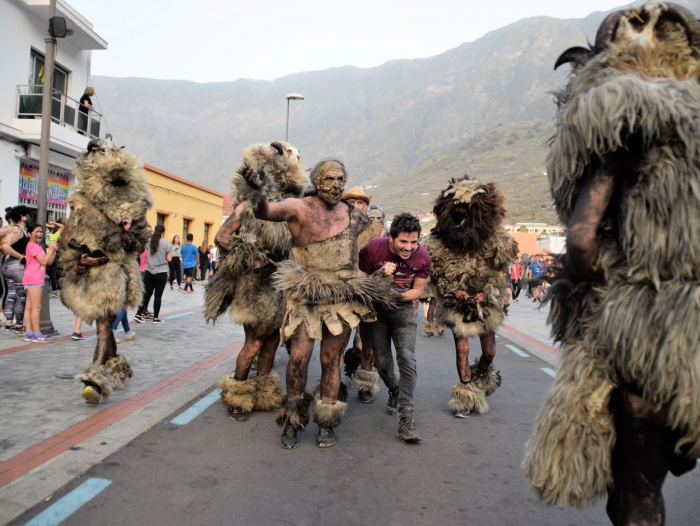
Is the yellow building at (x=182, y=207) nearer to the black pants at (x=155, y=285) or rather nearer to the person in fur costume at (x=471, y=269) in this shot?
the black pants at (x=155, y=285)

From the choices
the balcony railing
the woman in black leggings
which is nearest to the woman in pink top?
the woman in black leggings

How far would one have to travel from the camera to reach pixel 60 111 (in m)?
19.7

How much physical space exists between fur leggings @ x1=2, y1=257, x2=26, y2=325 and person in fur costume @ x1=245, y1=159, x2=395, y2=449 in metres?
6.79

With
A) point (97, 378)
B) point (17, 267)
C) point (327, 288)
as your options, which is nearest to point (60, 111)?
point (17, 267)

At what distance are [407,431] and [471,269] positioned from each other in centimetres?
175

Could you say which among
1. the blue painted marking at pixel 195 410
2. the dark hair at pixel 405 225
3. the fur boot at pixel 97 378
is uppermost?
the dark hair at pixel 405 225

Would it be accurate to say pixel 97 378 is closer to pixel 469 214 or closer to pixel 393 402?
pixel 393 402

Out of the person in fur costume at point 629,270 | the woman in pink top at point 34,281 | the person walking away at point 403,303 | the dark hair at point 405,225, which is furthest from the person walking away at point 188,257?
the person in fur costume at point 629,270

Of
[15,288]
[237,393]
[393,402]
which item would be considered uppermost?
[15,288]

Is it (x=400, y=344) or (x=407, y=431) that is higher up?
(x=400, y=344)

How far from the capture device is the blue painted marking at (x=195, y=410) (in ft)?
17.2

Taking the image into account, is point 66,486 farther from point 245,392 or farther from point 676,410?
point 676,410

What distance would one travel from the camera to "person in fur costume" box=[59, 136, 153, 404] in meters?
5.61

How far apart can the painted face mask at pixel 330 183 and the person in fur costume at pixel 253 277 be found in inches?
33.5
